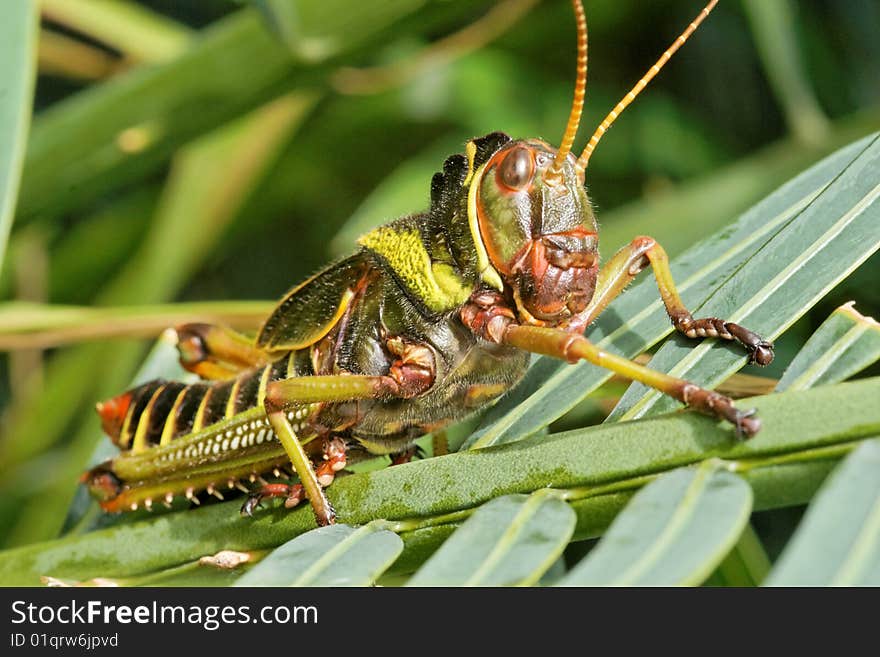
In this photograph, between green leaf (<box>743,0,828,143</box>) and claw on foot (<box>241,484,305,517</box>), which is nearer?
claw on foot (<box>241,484,305,517</box>)

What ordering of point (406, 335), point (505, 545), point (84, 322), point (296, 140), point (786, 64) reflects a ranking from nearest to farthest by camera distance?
point (505, 545), point (406, 335), point (84, 322), point (786, 64), point (296, 140)

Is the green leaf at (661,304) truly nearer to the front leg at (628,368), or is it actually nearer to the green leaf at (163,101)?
the front leg at (628,368)

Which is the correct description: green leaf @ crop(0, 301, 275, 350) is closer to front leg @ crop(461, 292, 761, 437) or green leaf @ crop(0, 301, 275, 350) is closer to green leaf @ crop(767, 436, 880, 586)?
front leg @ crop(461, 292, 761, 437)

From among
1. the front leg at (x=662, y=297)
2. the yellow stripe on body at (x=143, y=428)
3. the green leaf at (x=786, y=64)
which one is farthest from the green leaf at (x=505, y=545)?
the green leaf at (x=786, y=64)

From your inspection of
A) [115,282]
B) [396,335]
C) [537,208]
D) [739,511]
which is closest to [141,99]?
[396,335]

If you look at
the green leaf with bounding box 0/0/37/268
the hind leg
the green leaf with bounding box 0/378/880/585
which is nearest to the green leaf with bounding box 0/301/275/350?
the hind leg

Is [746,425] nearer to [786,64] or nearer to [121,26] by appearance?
[786,64]

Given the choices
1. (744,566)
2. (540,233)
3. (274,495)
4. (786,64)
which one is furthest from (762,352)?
(786,64)
